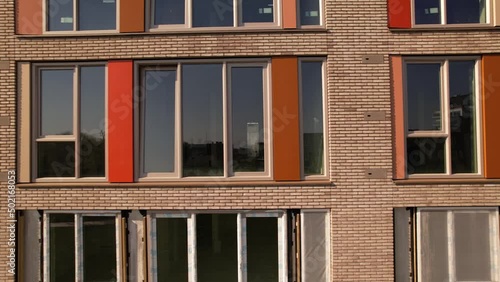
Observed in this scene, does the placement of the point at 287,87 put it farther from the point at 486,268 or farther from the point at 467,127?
the point at 486,268

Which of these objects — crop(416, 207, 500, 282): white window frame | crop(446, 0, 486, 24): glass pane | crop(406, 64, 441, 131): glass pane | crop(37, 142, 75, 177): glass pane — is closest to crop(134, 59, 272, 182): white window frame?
crop(37, 142, 75, 177): glass pane

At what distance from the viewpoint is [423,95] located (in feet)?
26.0

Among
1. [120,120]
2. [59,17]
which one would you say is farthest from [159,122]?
[59,17]

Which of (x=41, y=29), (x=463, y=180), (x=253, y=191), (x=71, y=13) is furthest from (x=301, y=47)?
(x=41, y=29)

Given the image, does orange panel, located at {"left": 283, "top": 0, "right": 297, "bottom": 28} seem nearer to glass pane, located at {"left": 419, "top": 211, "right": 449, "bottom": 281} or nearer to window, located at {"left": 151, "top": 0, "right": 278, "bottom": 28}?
window, located at {"left": 151, "top": 0, "right": 278, "bottom": 28}

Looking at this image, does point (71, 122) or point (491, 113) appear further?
point (71, 122)

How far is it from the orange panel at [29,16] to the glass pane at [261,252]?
570 centimetres

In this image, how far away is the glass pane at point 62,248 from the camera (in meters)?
7.86

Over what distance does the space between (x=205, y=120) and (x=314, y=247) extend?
3.24 metres

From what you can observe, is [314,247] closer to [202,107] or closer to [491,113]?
[202,107]

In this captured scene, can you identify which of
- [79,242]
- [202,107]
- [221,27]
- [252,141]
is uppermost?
[221,27]

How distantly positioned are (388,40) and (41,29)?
6.85m

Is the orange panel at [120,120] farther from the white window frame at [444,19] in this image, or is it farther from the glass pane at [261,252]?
the white window frame at [444,19]

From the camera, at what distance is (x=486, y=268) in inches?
302
